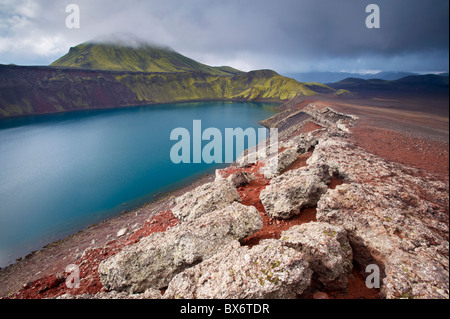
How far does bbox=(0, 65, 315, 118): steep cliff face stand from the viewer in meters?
79.3

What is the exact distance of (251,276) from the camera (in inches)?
142

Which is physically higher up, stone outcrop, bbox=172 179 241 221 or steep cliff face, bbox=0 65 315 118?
steep cliff face, bbox=0 65 315 118

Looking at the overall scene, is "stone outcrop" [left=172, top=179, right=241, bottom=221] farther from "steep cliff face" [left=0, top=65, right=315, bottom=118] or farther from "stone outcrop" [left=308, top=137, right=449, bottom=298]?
"steep cliff face" [left=0, top=65, right=315, bottom=118]

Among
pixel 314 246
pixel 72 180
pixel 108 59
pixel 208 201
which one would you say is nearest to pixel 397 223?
pixel 314 246

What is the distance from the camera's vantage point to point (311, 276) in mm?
3912

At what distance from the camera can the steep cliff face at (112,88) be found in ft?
260

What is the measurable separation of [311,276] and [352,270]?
4.01 ft

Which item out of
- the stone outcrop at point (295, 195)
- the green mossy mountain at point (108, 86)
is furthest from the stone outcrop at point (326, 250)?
the green mossy mountain at point (108, 86)

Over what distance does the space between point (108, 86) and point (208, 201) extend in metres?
124

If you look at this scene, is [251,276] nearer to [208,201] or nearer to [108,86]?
[208,201]

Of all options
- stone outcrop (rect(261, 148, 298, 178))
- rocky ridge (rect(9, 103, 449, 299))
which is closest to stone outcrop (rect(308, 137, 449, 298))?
rocky ridge (rect(9, 103, 449, 299))

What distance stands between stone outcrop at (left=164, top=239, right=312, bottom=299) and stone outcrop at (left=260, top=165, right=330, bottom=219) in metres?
1.94

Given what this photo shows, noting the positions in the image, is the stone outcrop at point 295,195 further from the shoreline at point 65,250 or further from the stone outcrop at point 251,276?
the shoreline at point 65,250

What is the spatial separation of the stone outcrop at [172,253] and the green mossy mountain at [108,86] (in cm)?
8623
